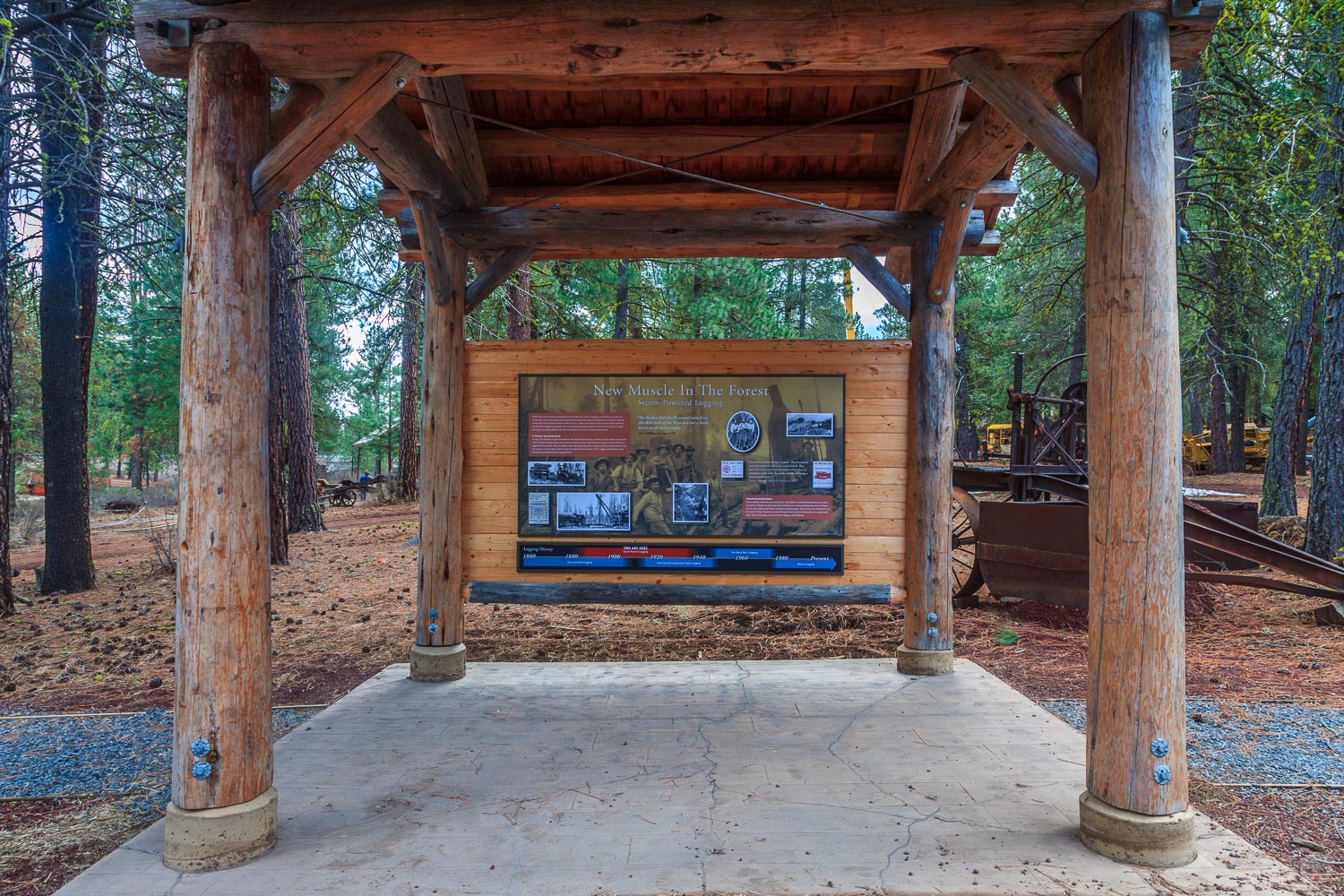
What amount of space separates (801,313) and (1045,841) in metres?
27.1

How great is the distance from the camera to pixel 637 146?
220 inches

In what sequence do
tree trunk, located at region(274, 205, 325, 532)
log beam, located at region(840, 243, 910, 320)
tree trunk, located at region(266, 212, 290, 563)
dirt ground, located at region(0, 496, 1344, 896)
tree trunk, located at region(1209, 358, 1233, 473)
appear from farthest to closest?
tree trunk, located at region(1209, 358, 1233, 473) → tree trunk, located at region(274, 205, 325, 532) → tree trunk, located at region(266, 212, 290, 563) → log beam, located at region(840, 243, 910, 320) → dirt ground, located at region(0, 496, 1344, 896)

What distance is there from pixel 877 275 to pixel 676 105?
6.20 ft

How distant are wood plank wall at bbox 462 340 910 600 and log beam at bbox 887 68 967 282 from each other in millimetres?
1238

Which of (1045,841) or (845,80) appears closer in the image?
(1045,841)

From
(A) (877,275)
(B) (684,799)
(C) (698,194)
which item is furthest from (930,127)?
(B) (684,799)

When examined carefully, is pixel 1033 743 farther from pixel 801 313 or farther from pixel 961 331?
pixel 801 313

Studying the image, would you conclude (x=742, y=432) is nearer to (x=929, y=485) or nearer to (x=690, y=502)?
(x=690, y=502)

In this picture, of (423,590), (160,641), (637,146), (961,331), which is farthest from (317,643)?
(961,331)

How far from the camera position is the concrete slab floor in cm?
288

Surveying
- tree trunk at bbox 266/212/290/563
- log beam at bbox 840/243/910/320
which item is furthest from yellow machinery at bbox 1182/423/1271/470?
tree trunk at bbox 266/212/290/563

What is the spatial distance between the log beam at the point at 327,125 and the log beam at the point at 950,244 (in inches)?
138

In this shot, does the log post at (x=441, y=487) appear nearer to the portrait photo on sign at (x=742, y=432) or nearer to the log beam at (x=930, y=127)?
the portrait photo on sign at (x=742, y=432)

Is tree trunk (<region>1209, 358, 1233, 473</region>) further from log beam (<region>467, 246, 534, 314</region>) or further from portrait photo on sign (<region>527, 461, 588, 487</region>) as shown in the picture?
log beam (<region>467, 246, 534, 314</region>)
